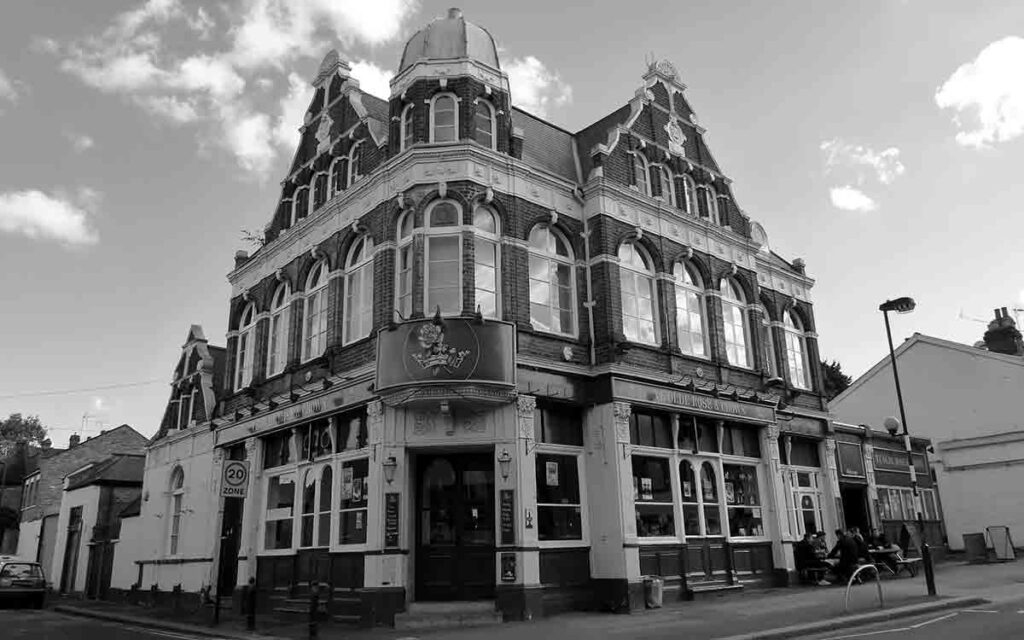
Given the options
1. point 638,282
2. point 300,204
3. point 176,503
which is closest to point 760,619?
point 638,282

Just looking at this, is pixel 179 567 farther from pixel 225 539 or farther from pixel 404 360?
pixel 404 360

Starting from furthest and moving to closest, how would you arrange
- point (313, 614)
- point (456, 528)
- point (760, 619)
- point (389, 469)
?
1. point (456, 528)
2. point (389, 469)
3. point (760, 619)
4. point (313, 614)

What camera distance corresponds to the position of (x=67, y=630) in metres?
16.7

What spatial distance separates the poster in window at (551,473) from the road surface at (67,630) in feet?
24.8

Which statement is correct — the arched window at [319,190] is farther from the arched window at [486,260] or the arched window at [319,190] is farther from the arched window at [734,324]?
the arched window at [734,324]

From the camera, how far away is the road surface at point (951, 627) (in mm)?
11367

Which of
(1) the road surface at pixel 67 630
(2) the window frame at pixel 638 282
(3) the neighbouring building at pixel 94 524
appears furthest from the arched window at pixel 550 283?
(3) the neighbouring building at pixel 94 524

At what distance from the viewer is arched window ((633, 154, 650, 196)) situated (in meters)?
20.9

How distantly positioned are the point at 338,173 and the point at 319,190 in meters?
1.19

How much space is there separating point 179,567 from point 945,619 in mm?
20373

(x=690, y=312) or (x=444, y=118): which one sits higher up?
(x=444, y=118)

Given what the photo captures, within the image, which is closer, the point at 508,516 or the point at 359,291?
the point at 508,516

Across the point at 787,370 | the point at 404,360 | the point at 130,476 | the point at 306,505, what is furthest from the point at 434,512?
the point at 130,476

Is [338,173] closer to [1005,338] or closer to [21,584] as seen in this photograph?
[21,584]
